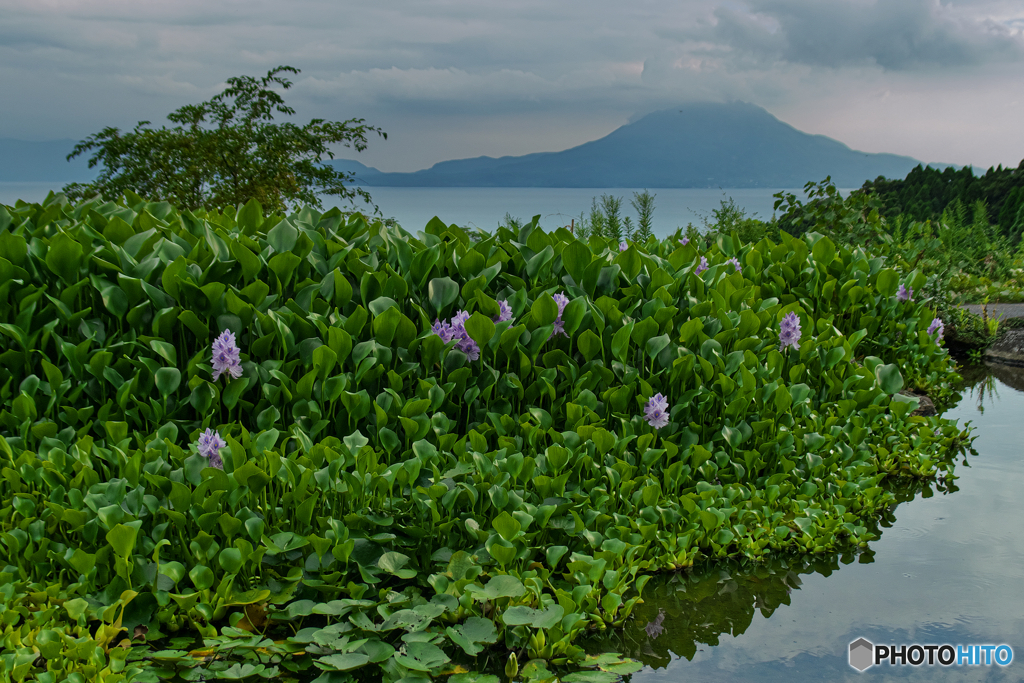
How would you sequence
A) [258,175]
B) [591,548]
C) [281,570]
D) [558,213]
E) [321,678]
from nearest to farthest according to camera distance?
1. [321,678]
2. [281,570]
3. [591,548]
4. [558,213]
5. [258,175]

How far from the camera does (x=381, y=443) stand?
11.0 ft

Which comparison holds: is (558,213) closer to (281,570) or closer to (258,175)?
(281,570)

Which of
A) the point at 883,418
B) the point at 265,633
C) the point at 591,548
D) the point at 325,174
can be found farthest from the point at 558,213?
the point at 325,174

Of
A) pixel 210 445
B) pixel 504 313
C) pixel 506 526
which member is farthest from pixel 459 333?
pixel 210 445

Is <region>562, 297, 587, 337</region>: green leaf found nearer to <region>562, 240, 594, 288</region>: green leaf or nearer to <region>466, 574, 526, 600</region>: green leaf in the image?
<region>562, 240, 594, 288</region>: green leaf

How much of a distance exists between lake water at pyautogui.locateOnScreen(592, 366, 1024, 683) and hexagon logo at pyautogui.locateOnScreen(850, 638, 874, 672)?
3cm

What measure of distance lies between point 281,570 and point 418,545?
1.71ft

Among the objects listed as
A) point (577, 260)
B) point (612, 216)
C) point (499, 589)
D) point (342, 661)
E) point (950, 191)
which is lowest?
point (342, 661)

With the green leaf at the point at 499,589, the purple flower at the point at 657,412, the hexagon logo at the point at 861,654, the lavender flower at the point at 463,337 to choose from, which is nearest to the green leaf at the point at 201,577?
the green leaf at the point at 499,589

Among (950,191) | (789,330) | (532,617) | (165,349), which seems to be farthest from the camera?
(950,191)

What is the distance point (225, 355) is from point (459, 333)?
41.8 inches

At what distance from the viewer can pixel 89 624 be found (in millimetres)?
2684

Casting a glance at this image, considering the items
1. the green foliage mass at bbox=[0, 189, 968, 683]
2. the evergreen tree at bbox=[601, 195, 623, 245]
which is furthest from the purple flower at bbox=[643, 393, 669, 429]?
the evergreen tree at bbox=[601, 195, 623, 245]
